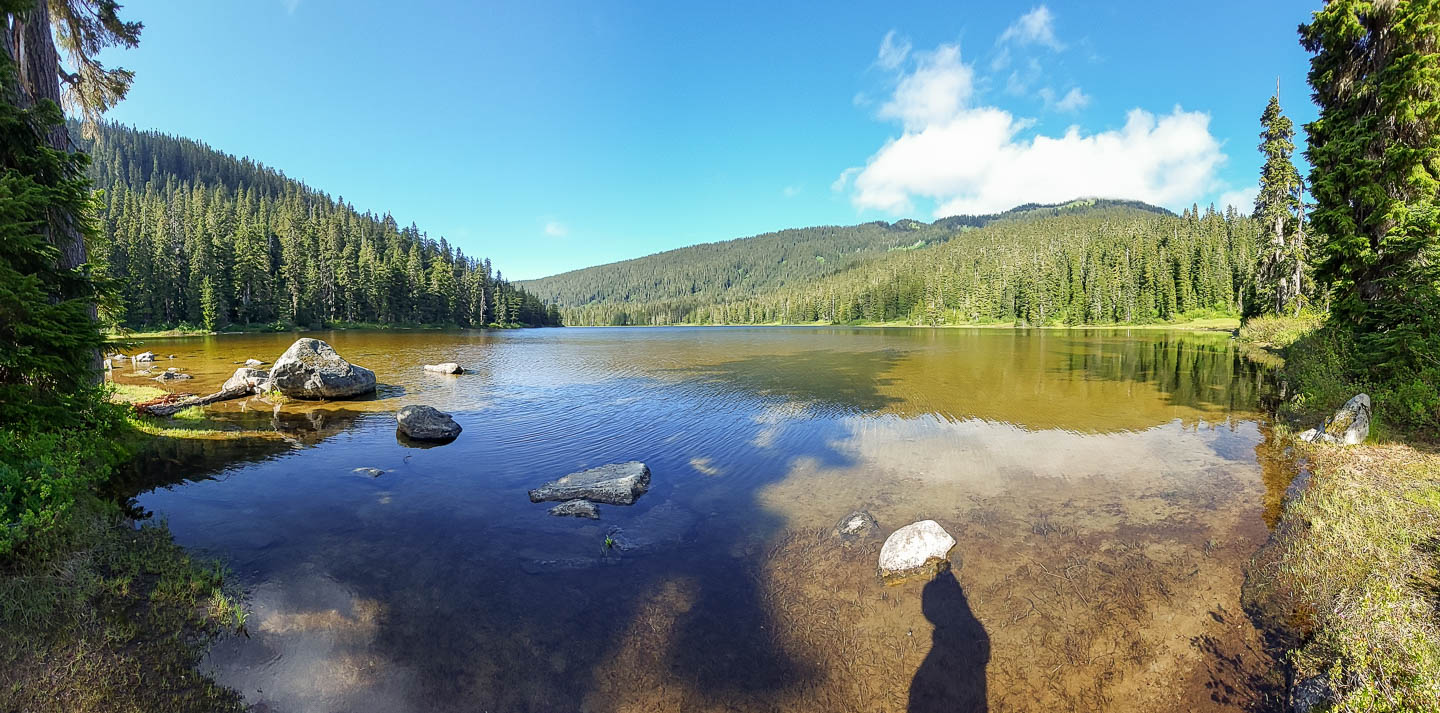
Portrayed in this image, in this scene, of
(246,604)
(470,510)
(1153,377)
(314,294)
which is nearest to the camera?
(246,604)

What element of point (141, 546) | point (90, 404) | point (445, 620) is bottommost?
point (445, 620)

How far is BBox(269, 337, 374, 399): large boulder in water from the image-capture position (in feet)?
68.5

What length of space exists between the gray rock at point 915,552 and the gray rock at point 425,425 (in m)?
13.7

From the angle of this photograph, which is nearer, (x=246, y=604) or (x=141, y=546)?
(x=246, y=604)

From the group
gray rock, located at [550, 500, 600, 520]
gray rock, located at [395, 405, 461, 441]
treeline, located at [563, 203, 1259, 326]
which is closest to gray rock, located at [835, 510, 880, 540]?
gray rock, located at [550, 500, 600, 520]

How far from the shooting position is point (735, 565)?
8328mm

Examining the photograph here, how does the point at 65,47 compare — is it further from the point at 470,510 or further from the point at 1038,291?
the point at 1038,291

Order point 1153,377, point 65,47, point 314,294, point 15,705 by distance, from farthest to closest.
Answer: point 314,294
point 1153,377
point 65,47
point 15,705

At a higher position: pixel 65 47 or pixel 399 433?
pixel 65 47

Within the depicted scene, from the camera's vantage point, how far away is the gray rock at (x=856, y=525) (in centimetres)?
928

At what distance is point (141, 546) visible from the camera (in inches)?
298

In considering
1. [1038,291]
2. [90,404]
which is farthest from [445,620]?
[1038,291]

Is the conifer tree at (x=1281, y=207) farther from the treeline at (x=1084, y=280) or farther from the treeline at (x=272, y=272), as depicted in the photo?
the treeline at (x=272, y=272)

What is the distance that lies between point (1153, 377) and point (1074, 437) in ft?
62.1
